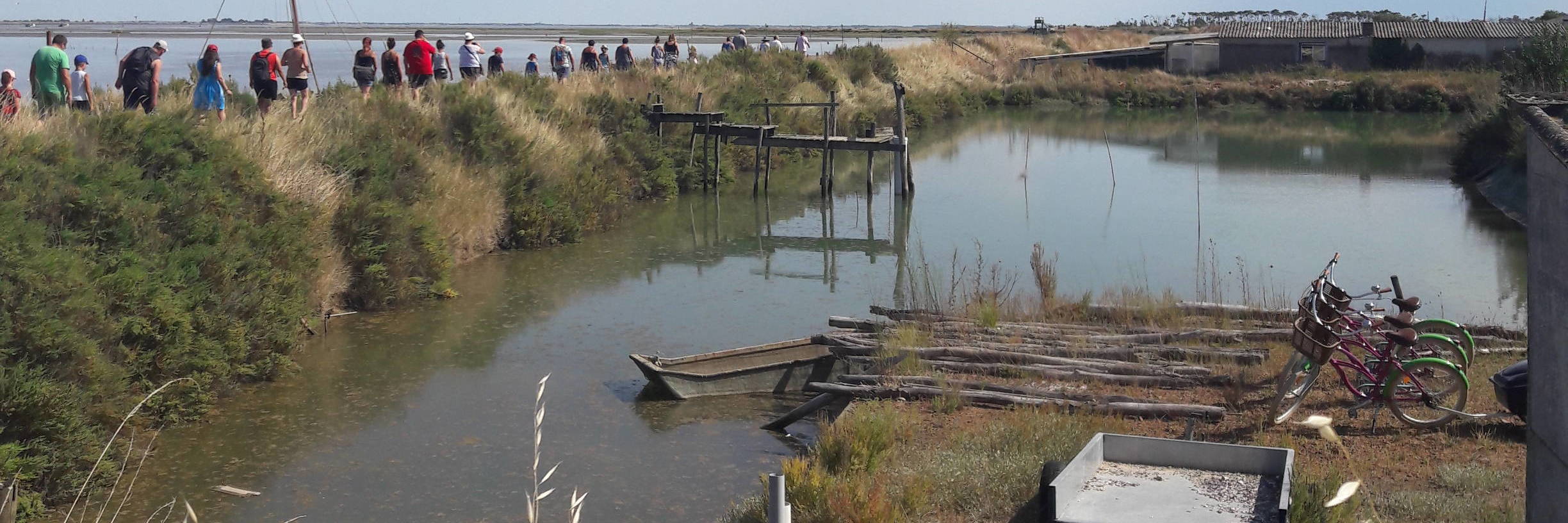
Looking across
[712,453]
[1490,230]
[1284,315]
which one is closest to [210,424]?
[712,453]

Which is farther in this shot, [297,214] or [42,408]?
[297,214]

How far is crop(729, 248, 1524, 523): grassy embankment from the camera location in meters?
7.31

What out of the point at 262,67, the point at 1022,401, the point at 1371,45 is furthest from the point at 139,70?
the point at 1371,45

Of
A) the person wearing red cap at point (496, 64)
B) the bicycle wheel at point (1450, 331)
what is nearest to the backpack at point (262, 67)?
the person wearing red cap at point (496, 64)

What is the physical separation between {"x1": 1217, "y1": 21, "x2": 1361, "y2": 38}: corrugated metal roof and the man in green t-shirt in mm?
48391

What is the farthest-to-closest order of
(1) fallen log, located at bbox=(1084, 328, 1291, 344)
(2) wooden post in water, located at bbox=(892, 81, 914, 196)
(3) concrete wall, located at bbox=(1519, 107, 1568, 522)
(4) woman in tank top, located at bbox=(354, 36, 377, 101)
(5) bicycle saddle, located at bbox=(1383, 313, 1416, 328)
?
1. (2) wooden post in water, located at bbox=(892, 81, 914, 196)
2. (4) woman in tank top, located at bbox=(354, 36, 377, 101)
3. (1) fallen log, located at bbox=(1084, 328, 1291, 344)
4. (5) bicycle saddle, located at bbox=(1383, 313, 1416, 328)
5. (3) concrete wall, located at bbox=(1519, 107, 1568, 522)

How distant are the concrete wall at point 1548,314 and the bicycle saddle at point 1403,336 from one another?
296cm

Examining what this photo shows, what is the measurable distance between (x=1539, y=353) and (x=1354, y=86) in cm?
4605

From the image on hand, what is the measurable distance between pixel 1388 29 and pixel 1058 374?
168 ft

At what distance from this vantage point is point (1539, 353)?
522 centimetres

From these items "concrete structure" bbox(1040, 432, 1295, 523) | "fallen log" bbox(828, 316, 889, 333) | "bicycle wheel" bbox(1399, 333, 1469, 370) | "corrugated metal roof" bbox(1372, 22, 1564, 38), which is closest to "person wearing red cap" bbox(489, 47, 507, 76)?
"fallen log" bbox(828, 316, 889, 333)

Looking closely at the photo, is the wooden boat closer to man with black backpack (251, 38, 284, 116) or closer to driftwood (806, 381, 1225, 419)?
driftwood (806, 381, 1225, 419)

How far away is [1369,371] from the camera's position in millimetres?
9078

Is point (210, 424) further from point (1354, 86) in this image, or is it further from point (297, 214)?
point (1354, 86)
